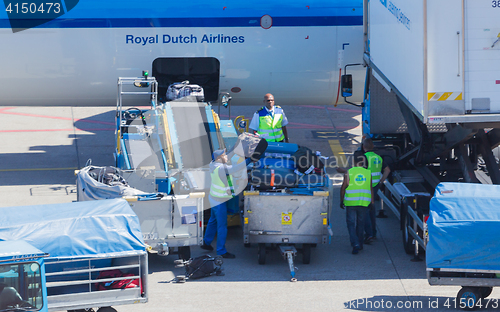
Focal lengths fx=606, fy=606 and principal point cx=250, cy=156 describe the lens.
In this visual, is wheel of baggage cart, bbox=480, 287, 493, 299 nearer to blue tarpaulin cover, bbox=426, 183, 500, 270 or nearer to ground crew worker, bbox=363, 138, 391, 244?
blue tarpaulin cover, bbox=426, 183, 500, 270

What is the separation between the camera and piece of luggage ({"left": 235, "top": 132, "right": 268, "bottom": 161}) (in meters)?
11.1

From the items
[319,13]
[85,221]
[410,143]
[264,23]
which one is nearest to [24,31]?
[264,23]

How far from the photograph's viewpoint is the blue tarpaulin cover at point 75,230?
23.6 ft

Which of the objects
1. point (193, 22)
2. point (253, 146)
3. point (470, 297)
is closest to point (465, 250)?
point (470, 297)

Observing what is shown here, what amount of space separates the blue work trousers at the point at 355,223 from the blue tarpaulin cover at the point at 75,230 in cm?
414

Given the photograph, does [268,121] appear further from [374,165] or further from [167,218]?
[167,218]

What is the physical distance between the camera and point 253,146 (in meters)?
11.2

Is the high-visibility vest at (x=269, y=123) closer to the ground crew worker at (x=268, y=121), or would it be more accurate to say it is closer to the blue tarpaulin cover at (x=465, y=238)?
the ground crew worker at (x=268, y=121)

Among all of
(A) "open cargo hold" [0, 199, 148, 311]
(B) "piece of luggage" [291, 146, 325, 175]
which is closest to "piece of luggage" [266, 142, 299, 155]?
(B) "piece of luggage" [291, 146, 325, 175]

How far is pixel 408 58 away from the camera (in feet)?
32.3

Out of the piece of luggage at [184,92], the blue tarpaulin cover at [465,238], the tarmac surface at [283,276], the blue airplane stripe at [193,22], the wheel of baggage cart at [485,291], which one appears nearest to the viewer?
the blue tarpaulin cover at [465,238]

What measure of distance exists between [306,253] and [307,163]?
5.75ft

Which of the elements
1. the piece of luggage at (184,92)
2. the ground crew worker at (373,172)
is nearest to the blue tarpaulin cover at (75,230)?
the ground crew worker at (373,172)

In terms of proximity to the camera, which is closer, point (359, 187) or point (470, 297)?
point (470, 297)
